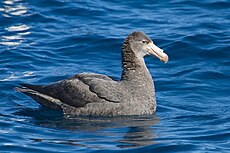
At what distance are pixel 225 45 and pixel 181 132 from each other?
6.24 metres

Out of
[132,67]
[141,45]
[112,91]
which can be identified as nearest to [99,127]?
[112,91]

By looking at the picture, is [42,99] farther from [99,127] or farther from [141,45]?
[141,45]

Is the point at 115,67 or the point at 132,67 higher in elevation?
the point at 132,67

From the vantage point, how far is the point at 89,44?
18.4 m

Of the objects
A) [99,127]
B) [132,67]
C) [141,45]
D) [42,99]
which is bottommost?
[99,127]

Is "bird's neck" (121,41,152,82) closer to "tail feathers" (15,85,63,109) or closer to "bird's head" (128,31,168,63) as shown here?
"bird's head" (128,31,168,63)

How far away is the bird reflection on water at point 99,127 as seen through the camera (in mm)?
11367

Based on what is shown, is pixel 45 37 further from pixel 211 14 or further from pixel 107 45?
pixel 211 14

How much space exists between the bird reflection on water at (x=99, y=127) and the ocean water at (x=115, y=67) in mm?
15

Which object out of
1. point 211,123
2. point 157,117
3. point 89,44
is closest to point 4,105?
point 157,117

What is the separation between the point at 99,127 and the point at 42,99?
1573 millimetres

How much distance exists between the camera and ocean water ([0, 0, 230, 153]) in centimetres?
1159

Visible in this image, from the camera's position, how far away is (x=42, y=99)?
13469 mm

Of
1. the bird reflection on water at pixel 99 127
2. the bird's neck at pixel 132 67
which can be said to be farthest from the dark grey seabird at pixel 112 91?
the bird reflection on water at pixel 99 127
